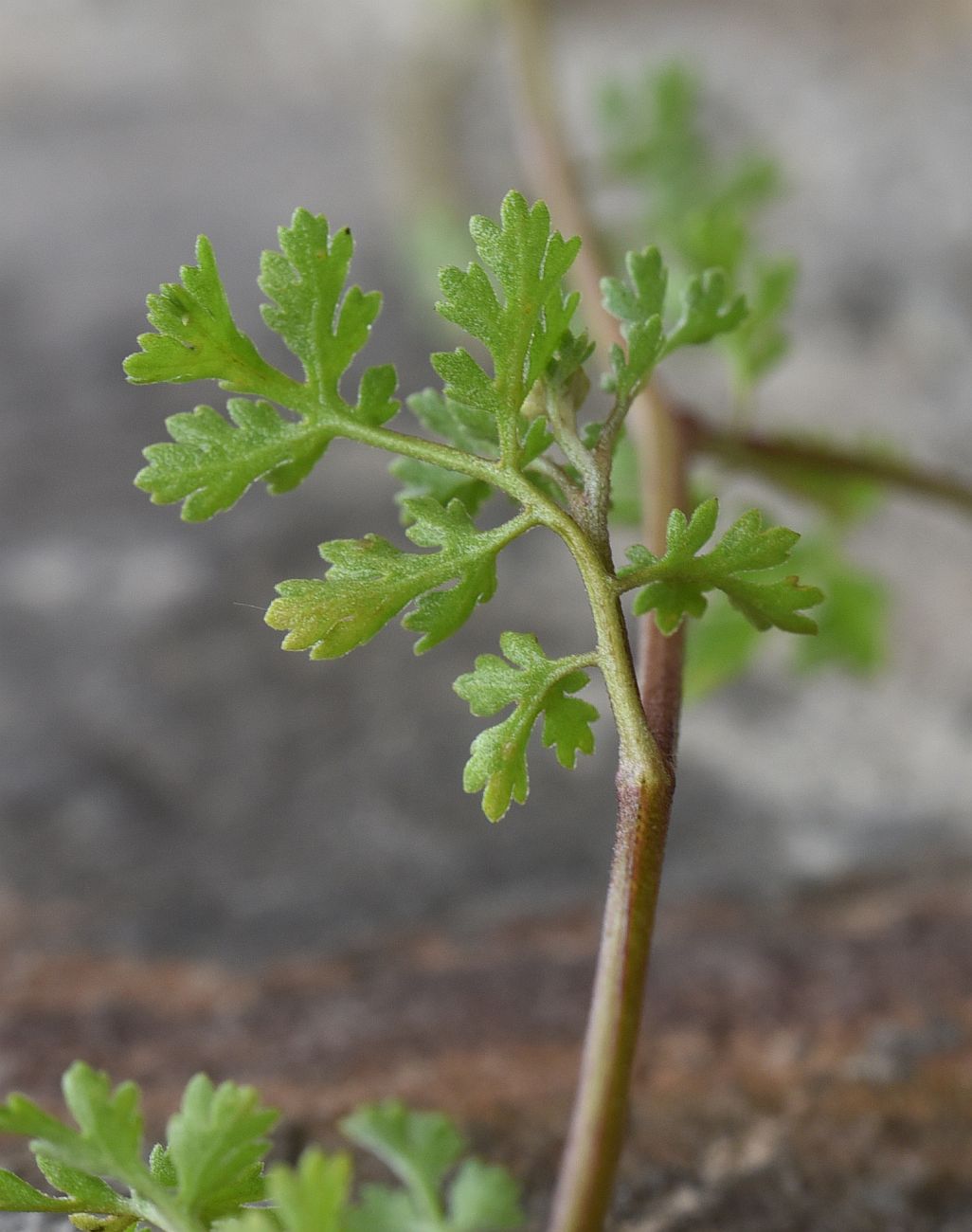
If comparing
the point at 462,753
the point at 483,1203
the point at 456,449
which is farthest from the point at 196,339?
the point at 462,753

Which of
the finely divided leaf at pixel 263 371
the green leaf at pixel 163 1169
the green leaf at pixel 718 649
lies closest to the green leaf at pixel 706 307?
the finely divided leaf at pixel 263 371

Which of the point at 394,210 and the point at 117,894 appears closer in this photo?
the point at 117,894

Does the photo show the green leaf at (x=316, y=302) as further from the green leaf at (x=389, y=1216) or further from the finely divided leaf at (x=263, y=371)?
the green leaf at (x=389, y=1216)

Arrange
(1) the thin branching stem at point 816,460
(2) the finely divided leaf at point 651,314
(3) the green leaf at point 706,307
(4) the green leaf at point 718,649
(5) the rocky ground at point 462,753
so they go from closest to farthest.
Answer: (2) the finely divided leaf at point 651,314, (3) the green leaf at point 706,307, (5) the rocky ground at point 462,753, (1) the thin branching stem at point 816,460, (4) the green leaf at point 718,649

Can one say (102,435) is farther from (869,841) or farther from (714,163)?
(869,841)

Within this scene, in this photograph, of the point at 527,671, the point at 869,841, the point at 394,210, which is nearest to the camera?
the point at 527,671

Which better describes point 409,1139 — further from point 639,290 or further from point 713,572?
point 639,290

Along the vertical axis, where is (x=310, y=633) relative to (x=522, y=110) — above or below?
below

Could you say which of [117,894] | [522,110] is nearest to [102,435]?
[522,110]

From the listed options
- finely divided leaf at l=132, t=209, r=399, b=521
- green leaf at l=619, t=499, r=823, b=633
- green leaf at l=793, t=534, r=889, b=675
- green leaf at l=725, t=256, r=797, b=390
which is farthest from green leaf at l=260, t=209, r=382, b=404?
green leaf at l=793, t=534, r=889, b=675
